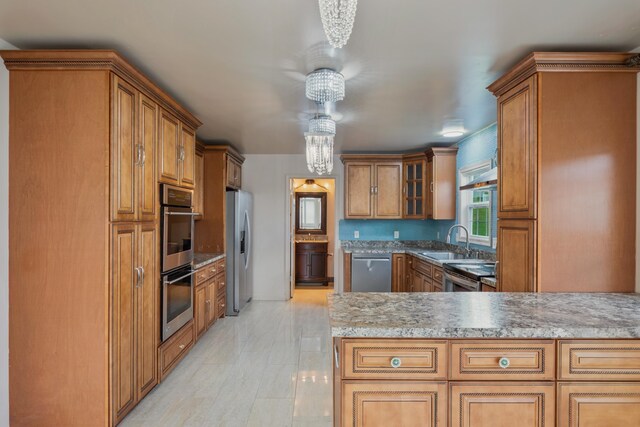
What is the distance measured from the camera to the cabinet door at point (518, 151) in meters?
2.22

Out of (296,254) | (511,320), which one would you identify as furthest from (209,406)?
(296,254)

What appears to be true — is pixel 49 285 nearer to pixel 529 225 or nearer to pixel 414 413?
pixel 414 413

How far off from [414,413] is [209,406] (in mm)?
1714

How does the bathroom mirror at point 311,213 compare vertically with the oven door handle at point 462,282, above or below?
above

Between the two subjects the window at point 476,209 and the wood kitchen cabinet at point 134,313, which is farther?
the window at point 476,209

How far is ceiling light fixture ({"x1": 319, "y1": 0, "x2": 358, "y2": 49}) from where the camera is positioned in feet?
4.18

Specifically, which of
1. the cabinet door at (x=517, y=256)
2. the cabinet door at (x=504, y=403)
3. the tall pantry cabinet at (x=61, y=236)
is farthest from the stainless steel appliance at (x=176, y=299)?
the cabinet door at (x=517, y=256)

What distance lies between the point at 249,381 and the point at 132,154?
1974mm

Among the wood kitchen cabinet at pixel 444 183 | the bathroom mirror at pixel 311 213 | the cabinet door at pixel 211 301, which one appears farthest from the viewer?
the bathroom mirror at pixel 311 213

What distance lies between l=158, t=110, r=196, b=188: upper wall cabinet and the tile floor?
164 cm

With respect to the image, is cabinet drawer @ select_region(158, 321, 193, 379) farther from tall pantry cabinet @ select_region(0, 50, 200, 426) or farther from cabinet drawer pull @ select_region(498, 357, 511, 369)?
cabinet drawer pull @ select_region(498, 357, 511, 369)

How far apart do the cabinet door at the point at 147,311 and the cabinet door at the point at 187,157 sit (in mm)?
741

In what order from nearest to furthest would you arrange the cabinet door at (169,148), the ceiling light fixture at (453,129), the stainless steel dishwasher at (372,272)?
the cabinet door at (169,148)
the ceiling light fixture at (453,129)
the stainless steel dishwasher at (372,272)

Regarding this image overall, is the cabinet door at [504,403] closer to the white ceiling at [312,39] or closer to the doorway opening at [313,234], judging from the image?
the white ceiling at [312,39]
